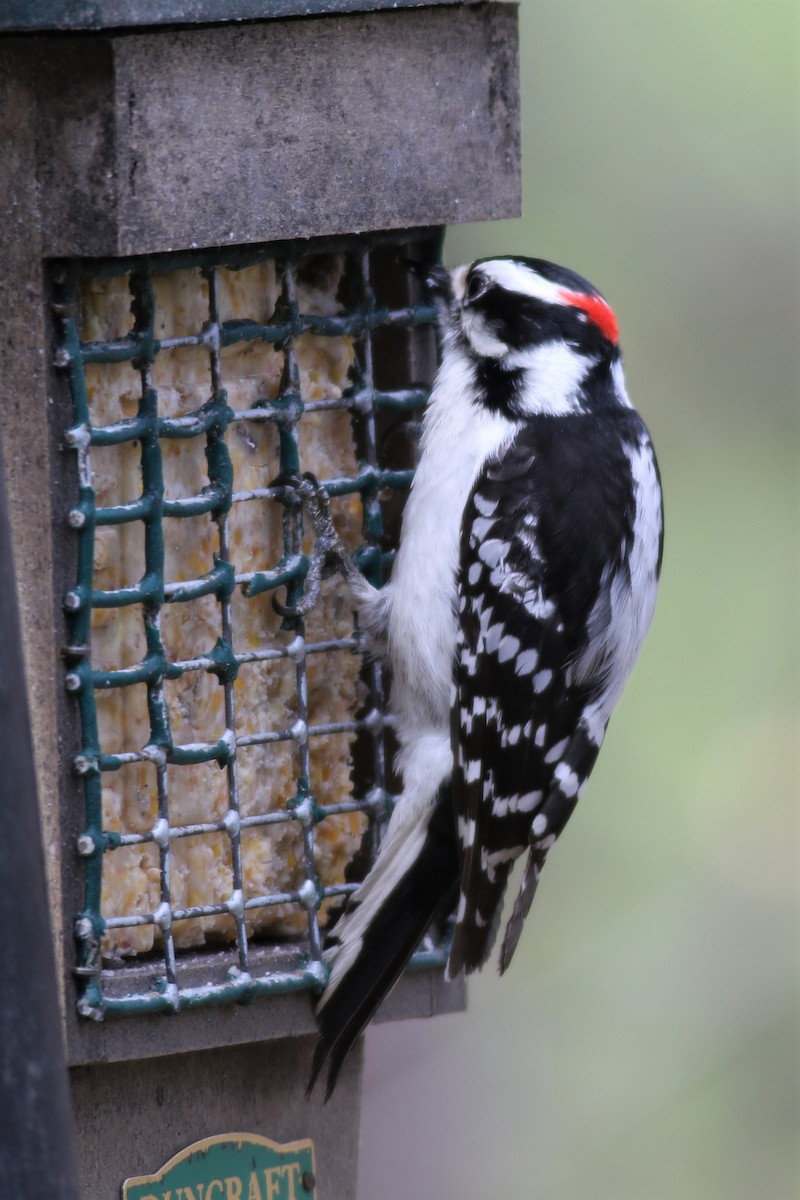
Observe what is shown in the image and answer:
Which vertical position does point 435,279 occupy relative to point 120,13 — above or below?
below

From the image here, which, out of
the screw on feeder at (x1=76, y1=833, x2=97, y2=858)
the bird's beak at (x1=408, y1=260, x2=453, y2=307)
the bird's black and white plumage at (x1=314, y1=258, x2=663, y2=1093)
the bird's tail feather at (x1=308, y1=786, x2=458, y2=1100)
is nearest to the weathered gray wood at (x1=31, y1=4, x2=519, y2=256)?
the bird's beak at (x1=408, y1=260, x2=453, y2=307)

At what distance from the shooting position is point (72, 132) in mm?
2219

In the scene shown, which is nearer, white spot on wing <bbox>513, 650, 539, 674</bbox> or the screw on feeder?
the screw on feeder

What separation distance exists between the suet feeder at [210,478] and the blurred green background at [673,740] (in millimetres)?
1652

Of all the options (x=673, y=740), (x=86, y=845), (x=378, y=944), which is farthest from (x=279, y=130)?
(x=673, y=740)

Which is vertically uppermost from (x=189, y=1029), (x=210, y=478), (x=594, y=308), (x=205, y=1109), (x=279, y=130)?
(x=279, y=130)

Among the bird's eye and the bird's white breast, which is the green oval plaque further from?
the bird's eye

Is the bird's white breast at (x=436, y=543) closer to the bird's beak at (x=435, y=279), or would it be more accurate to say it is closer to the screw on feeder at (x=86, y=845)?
the bird's beak at (x=435, y=279)

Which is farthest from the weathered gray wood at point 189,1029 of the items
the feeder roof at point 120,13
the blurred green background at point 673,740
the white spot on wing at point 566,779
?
the blurred green background at point 673,740

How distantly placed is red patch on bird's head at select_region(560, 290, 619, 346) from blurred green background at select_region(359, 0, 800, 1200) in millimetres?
1436

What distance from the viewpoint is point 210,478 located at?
251 centimetres

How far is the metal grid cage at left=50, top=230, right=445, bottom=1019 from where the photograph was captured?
2395mm

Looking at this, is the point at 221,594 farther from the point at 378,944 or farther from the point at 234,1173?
the point at 234,1173

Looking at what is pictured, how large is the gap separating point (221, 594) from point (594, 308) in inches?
27.5
